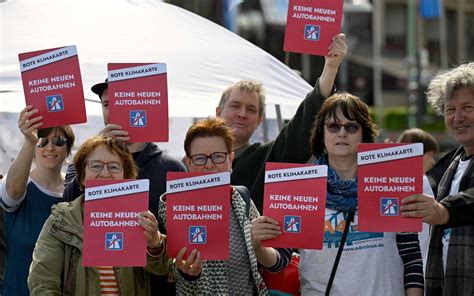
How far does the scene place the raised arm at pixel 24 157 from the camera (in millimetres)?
4918

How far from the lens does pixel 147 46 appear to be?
6.66m

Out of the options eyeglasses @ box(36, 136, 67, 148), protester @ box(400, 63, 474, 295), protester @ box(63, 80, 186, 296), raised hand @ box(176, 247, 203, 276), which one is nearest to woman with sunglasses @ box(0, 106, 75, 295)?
eyeglasses @ box(36, 136, 67, 148)

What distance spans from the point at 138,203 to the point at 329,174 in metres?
0.90

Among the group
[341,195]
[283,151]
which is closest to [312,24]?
[283,151]

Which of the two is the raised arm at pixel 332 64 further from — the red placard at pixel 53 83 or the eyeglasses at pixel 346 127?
the red placard at pixel 53 83

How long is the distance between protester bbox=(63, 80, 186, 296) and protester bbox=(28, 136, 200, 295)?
0.28 m

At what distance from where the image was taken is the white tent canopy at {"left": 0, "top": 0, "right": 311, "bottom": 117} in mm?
6395

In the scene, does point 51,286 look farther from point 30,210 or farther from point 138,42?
point 138,42

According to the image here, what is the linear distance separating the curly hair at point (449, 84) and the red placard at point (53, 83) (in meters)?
1.80

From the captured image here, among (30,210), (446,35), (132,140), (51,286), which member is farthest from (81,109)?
(446,35)

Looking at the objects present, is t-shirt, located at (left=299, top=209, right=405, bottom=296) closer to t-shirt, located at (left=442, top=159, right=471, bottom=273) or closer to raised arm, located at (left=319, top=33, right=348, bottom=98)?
t-shirt, located at (left=442, top=159, right=471, bottom=273)

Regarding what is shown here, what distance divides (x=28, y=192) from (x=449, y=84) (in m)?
2.38

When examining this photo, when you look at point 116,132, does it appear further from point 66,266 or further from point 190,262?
point 190,262

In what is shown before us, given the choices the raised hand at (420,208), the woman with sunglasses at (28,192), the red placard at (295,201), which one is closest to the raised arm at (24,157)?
the woman with sunglasses at (28,192)
